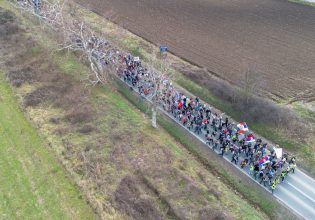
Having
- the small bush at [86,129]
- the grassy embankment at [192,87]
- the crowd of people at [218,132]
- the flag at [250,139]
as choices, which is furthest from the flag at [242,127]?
the small bush at [86,129]

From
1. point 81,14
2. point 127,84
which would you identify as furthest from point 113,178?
point 81,14

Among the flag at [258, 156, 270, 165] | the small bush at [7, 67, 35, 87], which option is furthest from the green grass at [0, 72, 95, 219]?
the flag at [258, 156, 270, 165]

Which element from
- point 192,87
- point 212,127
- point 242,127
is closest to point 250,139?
point 242,127

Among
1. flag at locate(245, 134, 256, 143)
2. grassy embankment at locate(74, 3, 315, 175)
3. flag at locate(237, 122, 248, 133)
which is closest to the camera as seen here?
flag at locate(245, 134, 256, 143)

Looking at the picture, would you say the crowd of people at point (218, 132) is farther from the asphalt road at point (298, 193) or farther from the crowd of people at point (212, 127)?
the asphalt road at point (298, 193)

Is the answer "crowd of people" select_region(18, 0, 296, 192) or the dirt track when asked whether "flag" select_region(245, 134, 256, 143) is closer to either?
"crowd of people" select_region(18, 0, 296, 192)

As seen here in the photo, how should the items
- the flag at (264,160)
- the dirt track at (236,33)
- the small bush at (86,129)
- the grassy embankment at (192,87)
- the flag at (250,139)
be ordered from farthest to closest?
the dirt track at (236,33) → the small bush at (86,129) → the grassy embankment at (192,87) → the flag at (250,139) → the flag at (264,160)
